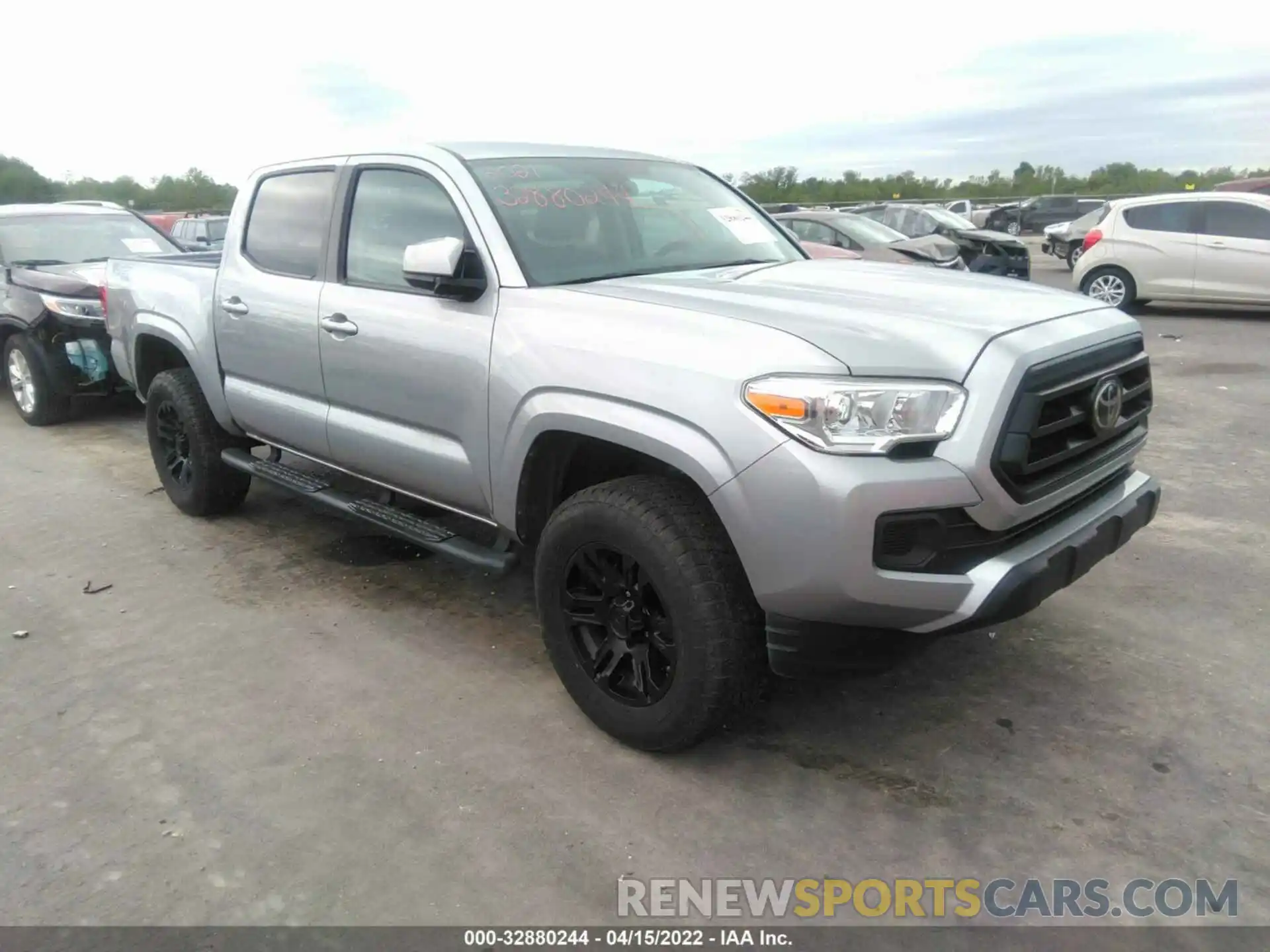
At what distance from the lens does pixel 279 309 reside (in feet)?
14.6

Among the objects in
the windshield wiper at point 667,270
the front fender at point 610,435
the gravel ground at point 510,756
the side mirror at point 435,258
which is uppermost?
the side mirror at point 435,258

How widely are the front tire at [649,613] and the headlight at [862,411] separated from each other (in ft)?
1.48

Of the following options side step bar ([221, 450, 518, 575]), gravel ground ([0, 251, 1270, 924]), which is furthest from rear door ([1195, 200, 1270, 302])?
side step bar ([221, 450, 518, 575])

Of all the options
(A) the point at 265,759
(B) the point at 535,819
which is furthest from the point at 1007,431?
(A) the point at 265,759

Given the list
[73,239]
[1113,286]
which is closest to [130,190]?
[73,239]

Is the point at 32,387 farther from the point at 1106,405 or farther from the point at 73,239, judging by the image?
the point at 1106,405

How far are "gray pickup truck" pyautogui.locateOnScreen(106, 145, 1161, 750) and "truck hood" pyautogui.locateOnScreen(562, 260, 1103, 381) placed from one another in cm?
1

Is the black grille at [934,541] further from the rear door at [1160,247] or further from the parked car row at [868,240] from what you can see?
the rear door at [1160,247]

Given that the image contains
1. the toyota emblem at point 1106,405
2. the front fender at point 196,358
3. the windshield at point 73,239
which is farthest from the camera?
the windshield at point 73,239

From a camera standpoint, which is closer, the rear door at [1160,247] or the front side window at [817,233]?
the rear door at [1160,247]

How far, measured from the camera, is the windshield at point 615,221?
11.8 ft

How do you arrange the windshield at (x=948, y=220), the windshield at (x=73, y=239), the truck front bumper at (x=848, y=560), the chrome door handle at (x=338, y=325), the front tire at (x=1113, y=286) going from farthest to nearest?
the windshield at (x=948, y=220), the front tire at (x=1113, y=286), the windshield at (x=73, y=239), the chrome door handle at (x=338, y=325), the truck front bumper at (x=848, y=560)

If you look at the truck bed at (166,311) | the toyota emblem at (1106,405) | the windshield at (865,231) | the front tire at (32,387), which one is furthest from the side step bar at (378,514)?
the windshield at (865,231)
